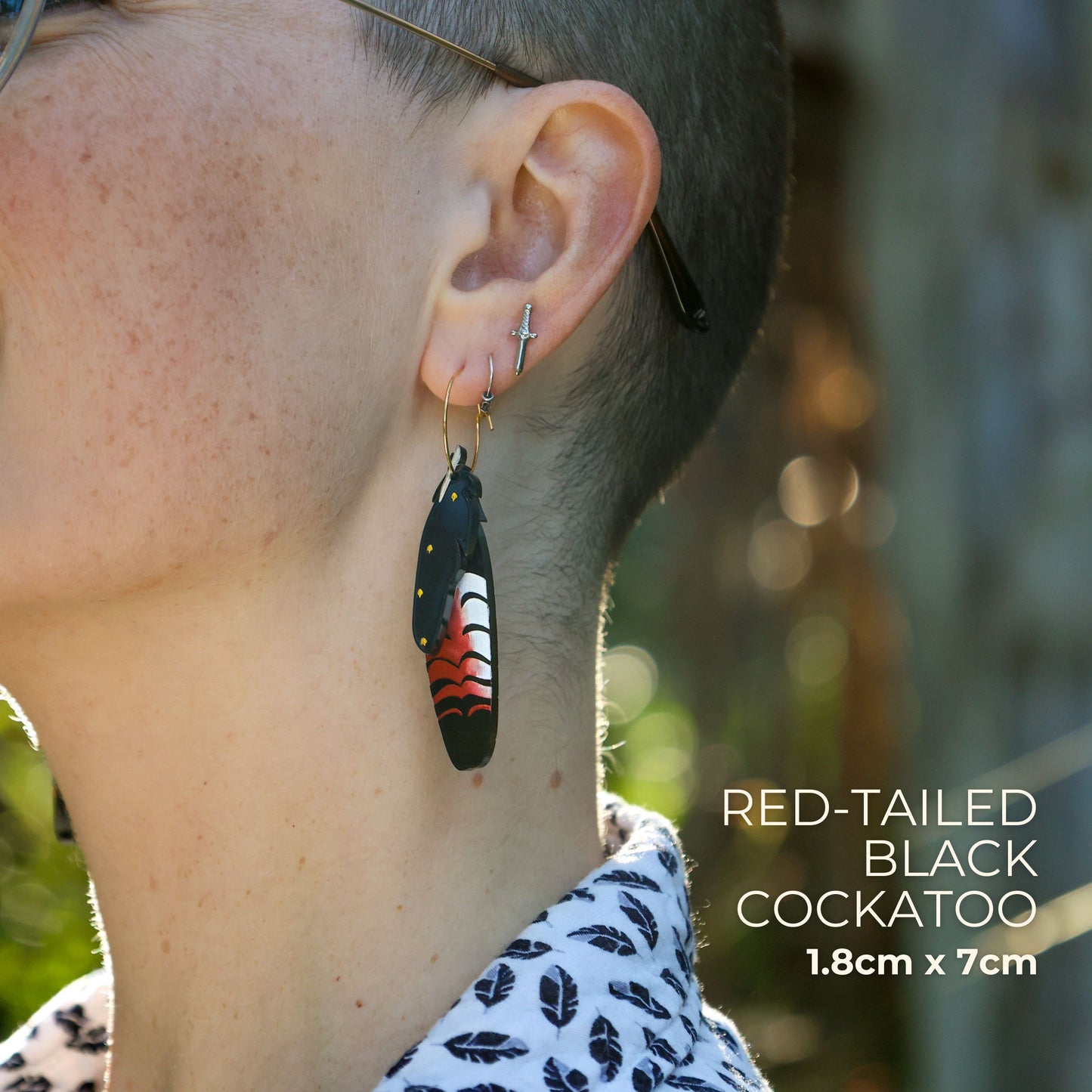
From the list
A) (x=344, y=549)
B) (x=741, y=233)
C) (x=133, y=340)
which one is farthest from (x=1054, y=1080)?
(x=133, y=340)

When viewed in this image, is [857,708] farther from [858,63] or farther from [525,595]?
[525,595]

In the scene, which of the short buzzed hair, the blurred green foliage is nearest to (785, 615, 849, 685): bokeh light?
the blurred green foliage

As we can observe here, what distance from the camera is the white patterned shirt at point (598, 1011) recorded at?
3.56 ft

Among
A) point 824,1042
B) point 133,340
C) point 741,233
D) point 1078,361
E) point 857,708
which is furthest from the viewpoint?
point 857,708

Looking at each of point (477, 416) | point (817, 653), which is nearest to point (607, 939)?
point (477, 416)

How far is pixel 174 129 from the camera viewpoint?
113cm

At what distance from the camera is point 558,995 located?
3.73ft

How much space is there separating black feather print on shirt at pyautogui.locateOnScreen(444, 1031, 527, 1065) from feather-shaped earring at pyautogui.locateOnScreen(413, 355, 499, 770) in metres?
0.23

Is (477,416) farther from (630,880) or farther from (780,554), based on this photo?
(780,554)

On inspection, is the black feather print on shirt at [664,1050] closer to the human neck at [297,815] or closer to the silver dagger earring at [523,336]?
the human neck at [297,815]

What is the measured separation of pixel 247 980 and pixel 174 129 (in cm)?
80

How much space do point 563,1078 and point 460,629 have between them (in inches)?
15.3

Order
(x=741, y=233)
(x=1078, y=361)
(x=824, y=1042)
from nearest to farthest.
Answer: (x=741, y=233) < (x=1078, y=361) < (x=824, y=1042)

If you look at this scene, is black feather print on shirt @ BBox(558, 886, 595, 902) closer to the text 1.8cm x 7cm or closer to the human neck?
the human neck
